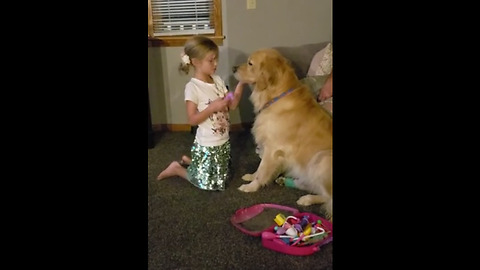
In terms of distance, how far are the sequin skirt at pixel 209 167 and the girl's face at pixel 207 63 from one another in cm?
46

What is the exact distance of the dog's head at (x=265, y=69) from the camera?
2270 millimetres

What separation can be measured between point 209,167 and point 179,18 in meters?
1.89

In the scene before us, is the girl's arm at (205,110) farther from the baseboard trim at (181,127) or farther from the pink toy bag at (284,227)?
the baseboard trim at (181,127)

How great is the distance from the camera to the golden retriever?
2105 mm

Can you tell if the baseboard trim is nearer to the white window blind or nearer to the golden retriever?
the white window blind

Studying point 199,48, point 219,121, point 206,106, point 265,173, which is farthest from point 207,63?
point 265,173

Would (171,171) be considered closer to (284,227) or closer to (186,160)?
(186,160)

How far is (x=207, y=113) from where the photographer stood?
2.16 metres
